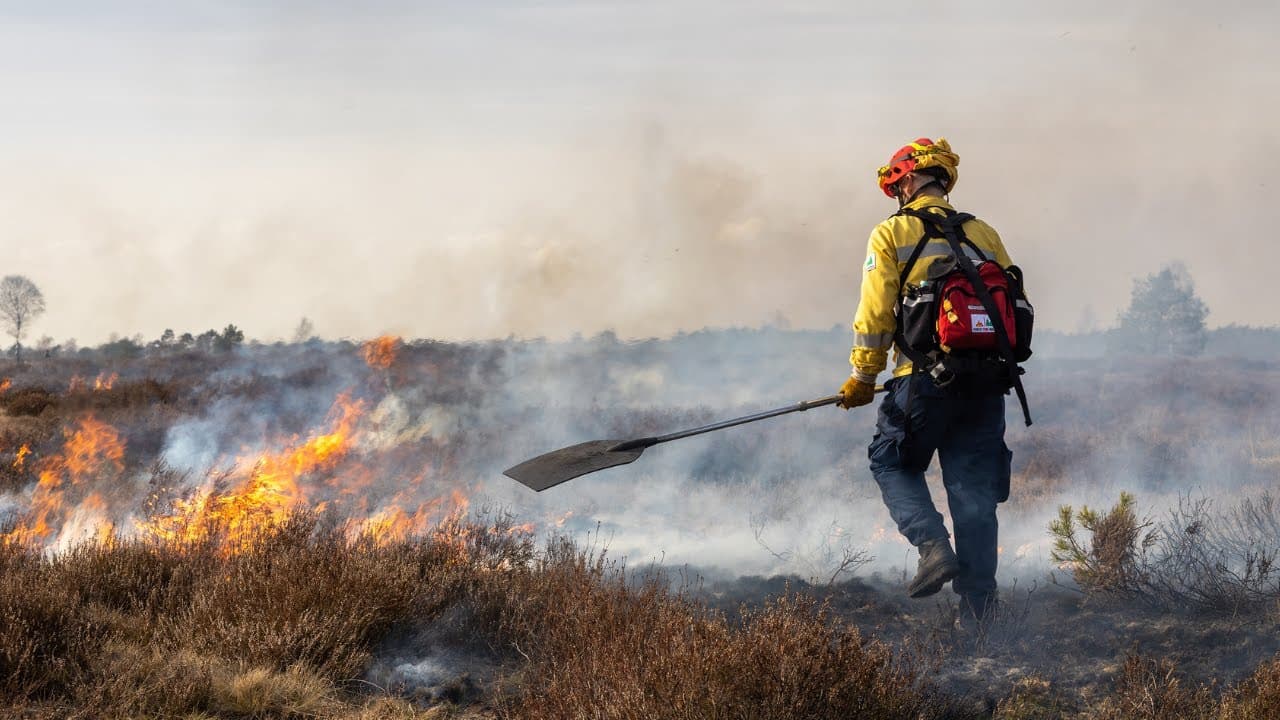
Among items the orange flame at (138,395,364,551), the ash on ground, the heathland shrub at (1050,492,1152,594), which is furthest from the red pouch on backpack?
the orange flame at (138,395,364,551)

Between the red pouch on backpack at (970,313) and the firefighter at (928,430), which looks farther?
the firefighter at (928,430)

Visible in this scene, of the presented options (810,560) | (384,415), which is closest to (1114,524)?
(810,560)

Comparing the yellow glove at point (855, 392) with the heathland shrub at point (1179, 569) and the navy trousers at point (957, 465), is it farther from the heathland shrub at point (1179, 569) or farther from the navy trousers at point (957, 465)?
the heathland shrub at point (1179, 569)

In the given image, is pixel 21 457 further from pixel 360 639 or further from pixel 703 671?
pixel 703 671

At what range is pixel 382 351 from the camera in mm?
12367

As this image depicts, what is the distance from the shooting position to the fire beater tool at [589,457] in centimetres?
462

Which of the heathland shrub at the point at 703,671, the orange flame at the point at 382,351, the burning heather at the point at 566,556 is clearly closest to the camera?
the heathland shrub at the point at 703,671

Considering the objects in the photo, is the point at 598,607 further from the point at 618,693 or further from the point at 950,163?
the point at 950,163

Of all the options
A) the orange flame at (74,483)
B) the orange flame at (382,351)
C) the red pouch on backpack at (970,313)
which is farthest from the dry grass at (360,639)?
the orange flame at (382,351)

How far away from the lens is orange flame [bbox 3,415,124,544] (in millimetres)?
7594

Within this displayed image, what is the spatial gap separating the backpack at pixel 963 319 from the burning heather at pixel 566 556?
1.28 metres

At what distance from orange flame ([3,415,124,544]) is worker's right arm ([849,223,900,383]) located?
16.7 feet

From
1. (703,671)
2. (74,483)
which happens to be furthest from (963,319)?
(74,483)

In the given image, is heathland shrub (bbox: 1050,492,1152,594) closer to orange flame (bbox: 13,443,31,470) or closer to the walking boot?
the walking boot
